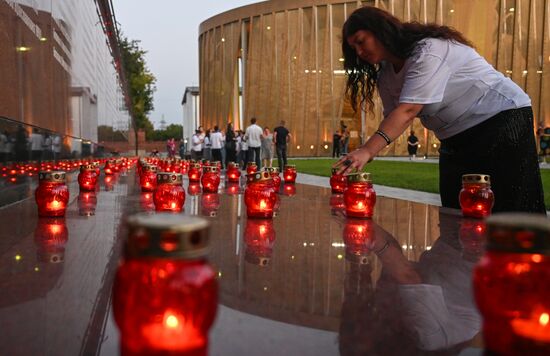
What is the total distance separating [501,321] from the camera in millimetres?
961

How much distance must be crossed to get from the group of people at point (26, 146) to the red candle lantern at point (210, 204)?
1.76 metres

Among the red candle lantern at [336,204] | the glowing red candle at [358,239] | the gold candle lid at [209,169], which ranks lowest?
the red candle lantern at [336,204]

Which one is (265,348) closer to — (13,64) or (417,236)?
(417,236)

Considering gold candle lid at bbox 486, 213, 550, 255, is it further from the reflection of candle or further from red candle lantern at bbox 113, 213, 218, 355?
red candle lantern at bbox 113, 213, 218, 355

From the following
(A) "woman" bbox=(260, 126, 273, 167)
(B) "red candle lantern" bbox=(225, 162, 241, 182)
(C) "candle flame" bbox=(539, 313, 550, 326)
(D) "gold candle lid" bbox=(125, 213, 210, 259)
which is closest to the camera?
(D) "gold candle lid" bbox=(125, 213, 210, 259)

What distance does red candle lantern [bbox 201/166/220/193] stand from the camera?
5.68 meters

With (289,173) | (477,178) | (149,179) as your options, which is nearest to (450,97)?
(477,178)

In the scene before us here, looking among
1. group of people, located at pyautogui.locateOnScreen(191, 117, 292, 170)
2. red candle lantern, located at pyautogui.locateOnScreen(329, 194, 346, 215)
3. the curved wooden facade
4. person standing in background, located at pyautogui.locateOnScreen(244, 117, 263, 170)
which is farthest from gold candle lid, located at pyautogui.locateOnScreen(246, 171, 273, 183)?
the curved wooden facade

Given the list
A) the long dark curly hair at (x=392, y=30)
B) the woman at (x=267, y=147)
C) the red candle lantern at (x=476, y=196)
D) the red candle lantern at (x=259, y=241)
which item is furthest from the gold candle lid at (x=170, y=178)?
the woman at (x=267, y=147)

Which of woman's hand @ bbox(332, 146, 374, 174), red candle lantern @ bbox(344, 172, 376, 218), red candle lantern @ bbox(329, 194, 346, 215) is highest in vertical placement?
woman's hand @ bbox(332, 146, 374, 174)

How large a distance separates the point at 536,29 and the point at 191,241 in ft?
118

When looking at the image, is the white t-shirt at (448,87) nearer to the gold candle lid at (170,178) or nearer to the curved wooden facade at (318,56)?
the gold candle lid at (170,178)

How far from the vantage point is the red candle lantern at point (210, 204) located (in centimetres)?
396

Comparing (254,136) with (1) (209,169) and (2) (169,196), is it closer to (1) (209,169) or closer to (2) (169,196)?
(1) (209,169)
